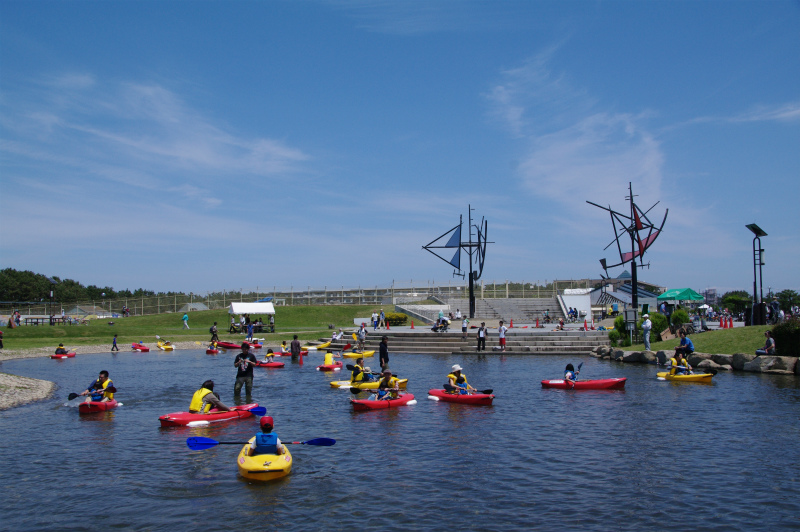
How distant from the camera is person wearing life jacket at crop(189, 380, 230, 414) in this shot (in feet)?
57.4

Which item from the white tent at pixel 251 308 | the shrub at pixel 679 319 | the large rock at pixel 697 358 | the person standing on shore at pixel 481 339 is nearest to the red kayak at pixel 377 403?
the large rock at pixel 697 358

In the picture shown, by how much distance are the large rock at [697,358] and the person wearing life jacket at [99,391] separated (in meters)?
25.3

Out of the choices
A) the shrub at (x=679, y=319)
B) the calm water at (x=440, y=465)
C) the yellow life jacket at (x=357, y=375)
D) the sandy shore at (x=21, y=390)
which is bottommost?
the calm water at (x=440, y=465)

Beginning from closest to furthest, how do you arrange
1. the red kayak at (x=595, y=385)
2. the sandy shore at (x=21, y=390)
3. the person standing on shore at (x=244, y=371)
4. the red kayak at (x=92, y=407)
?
the red kayak at (x=92, y=407)
the sandy shore at (x=21, y=390)
the person standing on shore at (x=244, y=371)
the red kayak at (x=595, y=385)

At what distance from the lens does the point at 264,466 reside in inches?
465

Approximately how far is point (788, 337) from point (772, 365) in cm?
166

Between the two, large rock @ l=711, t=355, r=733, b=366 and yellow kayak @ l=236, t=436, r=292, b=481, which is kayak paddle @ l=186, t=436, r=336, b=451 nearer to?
yellow kayak @ l=236, t=436, r=292, b=481

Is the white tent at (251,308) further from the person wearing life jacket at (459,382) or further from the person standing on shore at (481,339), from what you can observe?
the person wearing life jacket at (459,382)

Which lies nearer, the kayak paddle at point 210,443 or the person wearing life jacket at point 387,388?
the kayak paddle at point 210,443

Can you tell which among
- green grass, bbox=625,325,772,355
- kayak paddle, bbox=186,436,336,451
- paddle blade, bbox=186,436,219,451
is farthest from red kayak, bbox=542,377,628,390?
Answer: paddle blade, bbox=186,436,219,451

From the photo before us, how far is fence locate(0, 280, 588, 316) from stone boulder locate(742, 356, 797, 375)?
50.3 metres

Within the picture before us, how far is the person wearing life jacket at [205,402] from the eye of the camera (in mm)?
17484

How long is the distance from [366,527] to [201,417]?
9.26m

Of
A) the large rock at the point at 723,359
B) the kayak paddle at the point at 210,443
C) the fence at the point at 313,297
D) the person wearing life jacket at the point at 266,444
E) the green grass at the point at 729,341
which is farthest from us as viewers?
the fence at the point at 313,297
